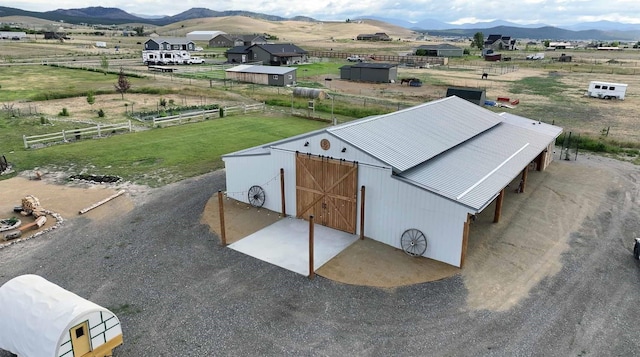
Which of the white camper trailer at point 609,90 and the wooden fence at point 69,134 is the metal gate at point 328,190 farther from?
the white camper trailer at point 609,90

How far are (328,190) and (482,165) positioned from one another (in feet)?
22.7

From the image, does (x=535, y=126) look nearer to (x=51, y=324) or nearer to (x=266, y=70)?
(x=51, y=324)

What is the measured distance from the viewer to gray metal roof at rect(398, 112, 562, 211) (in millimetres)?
15695

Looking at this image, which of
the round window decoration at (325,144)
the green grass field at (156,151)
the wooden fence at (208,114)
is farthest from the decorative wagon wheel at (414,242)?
the wooden fence at (208,114)

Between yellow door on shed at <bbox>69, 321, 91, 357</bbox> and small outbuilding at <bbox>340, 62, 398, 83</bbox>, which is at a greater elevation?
small outbuilding at <bbox>340, 62, 398, 83</bbox>

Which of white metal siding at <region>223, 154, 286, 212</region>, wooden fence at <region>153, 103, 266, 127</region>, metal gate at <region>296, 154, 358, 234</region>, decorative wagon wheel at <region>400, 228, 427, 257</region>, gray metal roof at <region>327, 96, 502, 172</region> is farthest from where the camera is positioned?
wooden fence at <region>153, 103, 266, 127</region>

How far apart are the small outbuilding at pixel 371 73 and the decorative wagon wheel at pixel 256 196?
168 ft

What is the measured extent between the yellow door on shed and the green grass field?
543 inches

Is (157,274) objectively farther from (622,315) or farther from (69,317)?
(622,315)

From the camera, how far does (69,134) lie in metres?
32.5

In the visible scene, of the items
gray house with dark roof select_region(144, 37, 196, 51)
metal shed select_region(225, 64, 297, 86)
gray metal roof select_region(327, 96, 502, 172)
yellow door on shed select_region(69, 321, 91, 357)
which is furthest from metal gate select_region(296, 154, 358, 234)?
gray house with dark roof select_region(144, 37, 196, 51)

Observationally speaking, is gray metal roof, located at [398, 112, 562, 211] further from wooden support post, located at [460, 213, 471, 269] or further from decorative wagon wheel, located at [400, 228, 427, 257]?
decorative wagon wheel, located at [400, 228, 427, 257]

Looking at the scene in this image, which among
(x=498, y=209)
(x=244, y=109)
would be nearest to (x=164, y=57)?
(x=244, y=109)

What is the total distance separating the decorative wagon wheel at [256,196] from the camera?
20.1 metres
